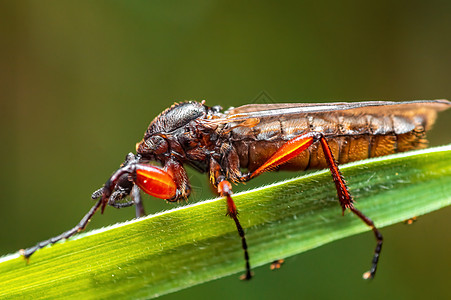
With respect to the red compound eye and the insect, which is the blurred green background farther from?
the red compound eye

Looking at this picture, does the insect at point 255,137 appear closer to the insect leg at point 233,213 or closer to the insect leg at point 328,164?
the insect leg at point 328,164

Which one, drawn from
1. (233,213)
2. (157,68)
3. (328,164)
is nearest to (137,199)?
(233,213)

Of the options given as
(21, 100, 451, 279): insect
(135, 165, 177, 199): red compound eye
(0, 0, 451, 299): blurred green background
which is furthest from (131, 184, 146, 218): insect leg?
(0, 0, 451, 299): blurred green background

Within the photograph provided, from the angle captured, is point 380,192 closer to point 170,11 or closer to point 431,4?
point 431,4

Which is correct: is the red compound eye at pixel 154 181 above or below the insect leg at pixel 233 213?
above

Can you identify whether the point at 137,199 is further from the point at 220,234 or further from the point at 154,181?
the point at 220,234

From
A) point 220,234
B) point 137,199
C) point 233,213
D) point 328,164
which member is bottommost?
point 220,234

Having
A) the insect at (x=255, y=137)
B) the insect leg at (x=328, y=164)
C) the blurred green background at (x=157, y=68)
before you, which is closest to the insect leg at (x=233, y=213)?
the insect leg at (x=328, y=164)
